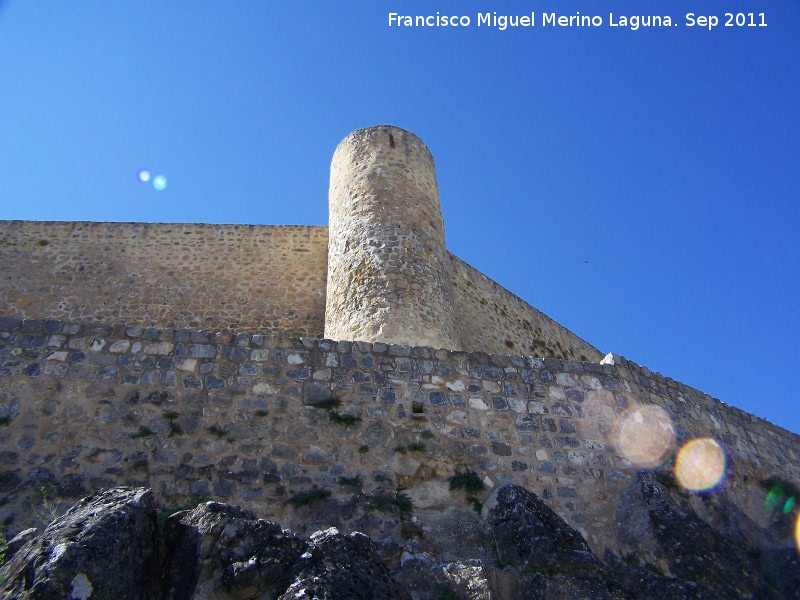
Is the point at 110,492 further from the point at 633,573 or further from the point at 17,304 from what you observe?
the point at 17,304

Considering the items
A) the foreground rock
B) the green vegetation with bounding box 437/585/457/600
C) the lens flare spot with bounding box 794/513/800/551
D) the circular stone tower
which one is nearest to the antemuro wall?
the lens flare spot with bounding box 794/513/800/551

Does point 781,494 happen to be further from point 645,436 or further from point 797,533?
point 645,436

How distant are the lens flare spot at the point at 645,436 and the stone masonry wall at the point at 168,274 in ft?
22.1

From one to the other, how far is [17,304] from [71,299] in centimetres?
95

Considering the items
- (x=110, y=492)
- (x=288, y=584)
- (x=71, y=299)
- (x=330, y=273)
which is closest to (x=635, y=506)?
(x=288, y=584)

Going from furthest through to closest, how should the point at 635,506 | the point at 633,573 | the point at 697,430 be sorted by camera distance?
the point at 697,430 → the point at 635,506 → the point at 633,573

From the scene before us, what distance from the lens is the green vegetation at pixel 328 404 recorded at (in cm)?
677

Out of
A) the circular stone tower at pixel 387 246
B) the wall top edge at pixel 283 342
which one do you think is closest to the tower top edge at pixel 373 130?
the circular stone tower at pixel 387 246

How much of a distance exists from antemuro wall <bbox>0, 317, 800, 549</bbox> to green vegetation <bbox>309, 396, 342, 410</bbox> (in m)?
0.04

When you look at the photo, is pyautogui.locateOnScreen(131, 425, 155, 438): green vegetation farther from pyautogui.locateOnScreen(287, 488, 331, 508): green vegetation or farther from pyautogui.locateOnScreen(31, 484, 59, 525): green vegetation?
pyautogui.locateOnScreen(287, 488, 331, 508): green vegetation

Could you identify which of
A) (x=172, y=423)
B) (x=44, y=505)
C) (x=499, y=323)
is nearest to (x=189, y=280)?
(x=499, y=323)

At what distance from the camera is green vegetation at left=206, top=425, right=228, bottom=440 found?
6.41 meters

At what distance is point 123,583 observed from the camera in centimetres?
388

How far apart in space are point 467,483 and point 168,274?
9.19m
